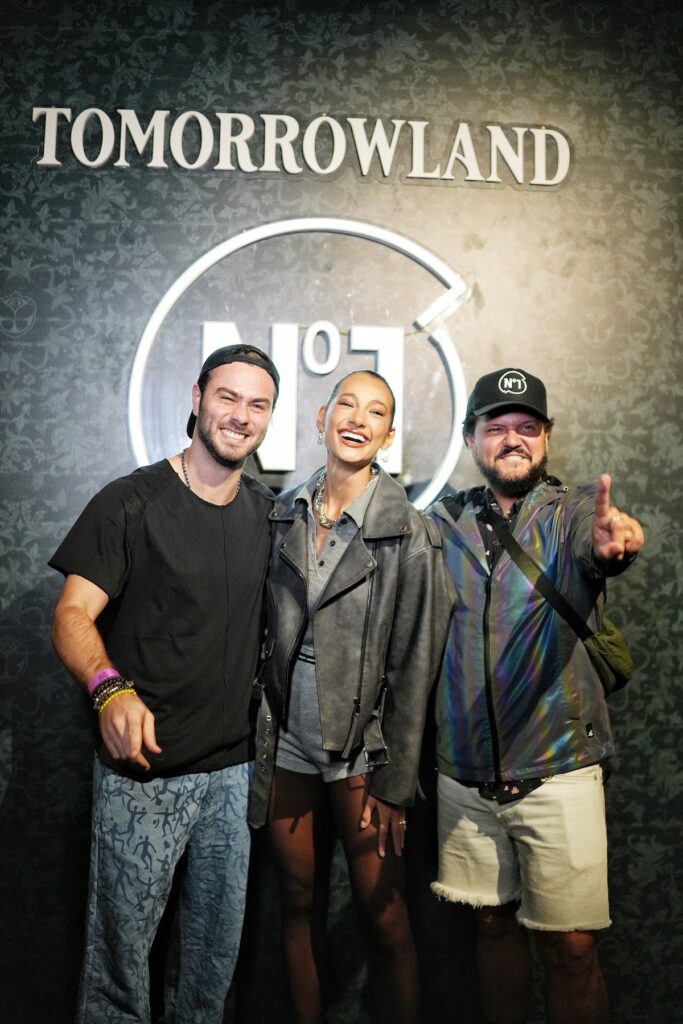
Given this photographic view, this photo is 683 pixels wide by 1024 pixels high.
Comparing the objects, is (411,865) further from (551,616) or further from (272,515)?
(272,515)

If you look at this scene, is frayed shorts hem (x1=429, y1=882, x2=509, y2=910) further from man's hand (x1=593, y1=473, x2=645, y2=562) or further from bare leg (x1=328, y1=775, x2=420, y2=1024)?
man's hand (x1=593, y1=473, x2=645, y2=562)

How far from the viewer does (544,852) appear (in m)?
2.24

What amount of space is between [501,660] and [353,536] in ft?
1.84

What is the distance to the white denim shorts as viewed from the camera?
2.23 meters

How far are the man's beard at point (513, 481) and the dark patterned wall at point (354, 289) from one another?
521 mm

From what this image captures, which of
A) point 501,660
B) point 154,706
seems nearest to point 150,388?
point 154,706

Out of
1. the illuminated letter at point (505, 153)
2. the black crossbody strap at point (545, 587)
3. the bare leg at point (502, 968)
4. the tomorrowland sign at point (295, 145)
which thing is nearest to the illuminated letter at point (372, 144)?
the tomorrowland sign at point (295, 145)

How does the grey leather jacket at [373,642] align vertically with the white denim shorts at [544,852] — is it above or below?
above

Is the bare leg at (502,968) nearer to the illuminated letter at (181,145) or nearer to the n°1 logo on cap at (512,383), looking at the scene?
the n°1 logo on cap at (512,383)

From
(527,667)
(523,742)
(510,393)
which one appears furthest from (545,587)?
(510,393)

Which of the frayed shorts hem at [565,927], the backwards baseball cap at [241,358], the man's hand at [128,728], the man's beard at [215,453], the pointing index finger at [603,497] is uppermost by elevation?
the backwards baseball cap at [241,358]

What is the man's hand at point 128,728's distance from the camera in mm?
1905

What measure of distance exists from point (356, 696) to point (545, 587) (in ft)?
2.07

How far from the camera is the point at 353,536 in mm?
2330
